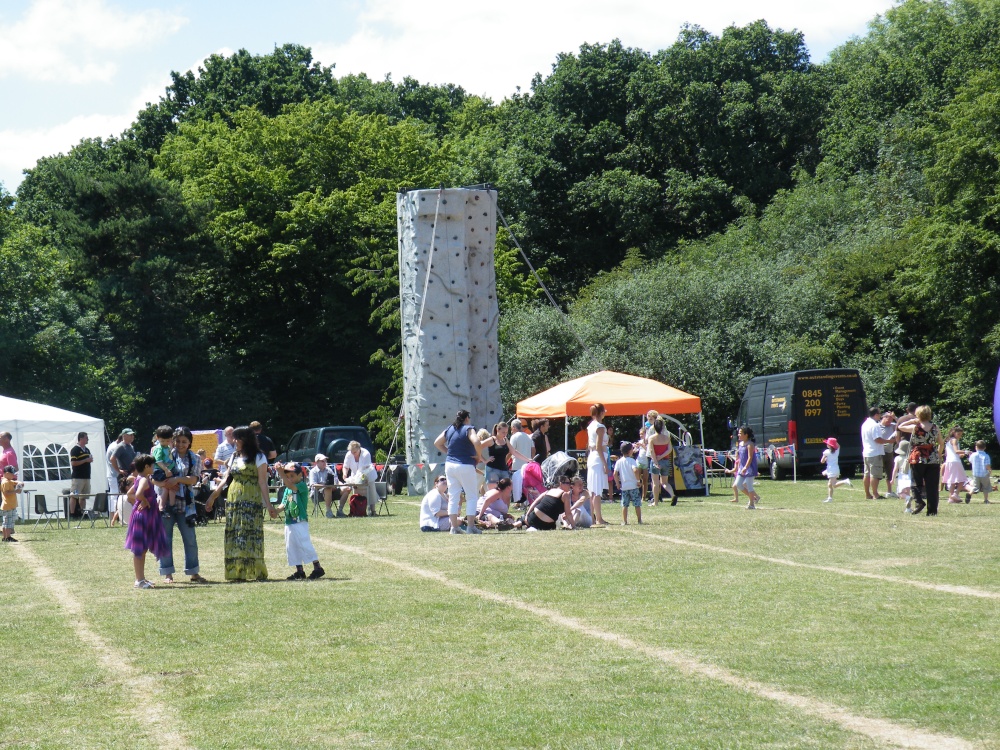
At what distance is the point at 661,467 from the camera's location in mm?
24875

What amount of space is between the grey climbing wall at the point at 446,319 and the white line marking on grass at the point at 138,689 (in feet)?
56.1

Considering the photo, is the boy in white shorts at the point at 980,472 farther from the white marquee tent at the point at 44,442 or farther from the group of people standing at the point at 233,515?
the white marquee tent at the point at 44,442

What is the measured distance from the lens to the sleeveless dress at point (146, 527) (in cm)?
1273

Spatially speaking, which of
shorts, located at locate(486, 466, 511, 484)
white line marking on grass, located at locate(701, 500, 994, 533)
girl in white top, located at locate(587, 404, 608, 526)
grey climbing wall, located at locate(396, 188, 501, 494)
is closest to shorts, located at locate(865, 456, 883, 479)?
white line marking on grass, located at locate(701, 500, 994, 533)

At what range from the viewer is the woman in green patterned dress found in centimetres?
1274

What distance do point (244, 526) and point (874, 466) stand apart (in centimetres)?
1414

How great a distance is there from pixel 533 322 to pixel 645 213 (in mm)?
13211

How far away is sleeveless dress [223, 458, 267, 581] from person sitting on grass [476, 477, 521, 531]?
21.0 ft

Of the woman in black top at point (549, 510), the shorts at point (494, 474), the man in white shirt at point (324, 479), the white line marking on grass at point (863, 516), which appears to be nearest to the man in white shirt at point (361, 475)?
the man in white shirt at point (324, 479)

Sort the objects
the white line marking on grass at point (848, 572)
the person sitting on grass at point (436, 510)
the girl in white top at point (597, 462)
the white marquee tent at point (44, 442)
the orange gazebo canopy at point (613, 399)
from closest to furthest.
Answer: the white line marking on grass at point (848, 572), the person sitting on grass at point (436, 510), the girl in white top at point (597, 462), the white marquee tent at point (44, 442), the orange gazebo canopy at point (613, 399)

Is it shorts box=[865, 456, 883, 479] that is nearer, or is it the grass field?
the grass field

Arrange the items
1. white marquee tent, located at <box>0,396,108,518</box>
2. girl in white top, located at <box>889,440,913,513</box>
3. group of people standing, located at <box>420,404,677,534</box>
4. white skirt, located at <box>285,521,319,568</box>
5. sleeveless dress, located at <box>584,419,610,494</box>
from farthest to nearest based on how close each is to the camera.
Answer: white marquee tent, located at <box>0,396,108,518</box>
girl in white top, located at <box>889,440,913,513</box>
sleeveless dress, located at <box>584,419,610,494</box>
group of people standing, located at <box>420,404,677,534</box>
white skirt, located at <box>285,521,319,568</box>

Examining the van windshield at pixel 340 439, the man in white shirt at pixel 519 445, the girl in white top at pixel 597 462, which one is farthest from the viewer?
the van windshield at pixel 340 439

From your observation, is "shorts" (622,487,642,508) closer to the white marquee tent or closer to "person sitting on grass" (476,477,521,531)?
"person sitting on grass" (476,477,521,531)
